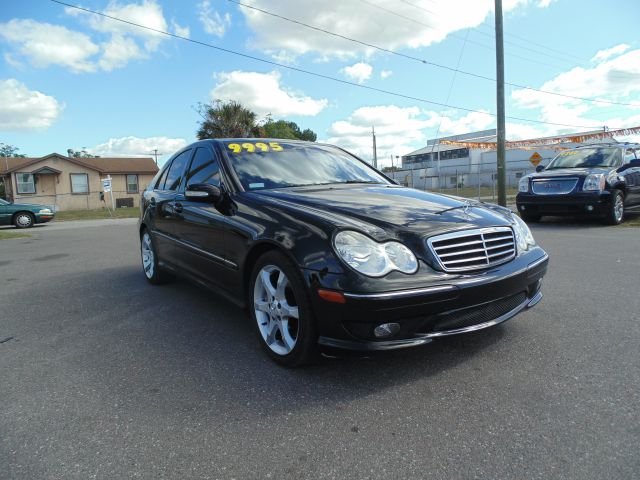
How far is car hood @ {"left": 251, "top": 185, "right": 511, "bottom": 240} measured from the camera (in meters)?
2.55

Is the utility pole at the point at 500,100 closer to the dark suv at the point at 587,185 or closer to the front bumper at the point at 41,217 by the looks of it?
the dark suv at the point at 587,185

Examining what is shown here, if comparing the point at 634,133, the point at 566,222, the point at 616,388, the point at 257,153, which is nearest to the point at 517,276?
the point at 616,388

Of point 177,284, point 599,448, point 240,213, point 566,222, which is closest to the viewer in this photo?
point 599,448

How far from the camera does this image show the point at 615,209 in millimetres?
9617

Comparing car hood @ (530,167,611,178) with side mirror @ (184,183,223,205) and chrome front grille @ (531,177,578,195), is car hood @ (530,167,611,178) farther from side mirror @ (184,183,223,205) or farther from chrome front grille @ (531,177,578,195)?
side mirror @ (184,183,223,205)

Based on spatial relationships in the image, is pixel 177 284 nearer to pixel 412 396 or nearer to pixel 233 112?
pixel 412 396

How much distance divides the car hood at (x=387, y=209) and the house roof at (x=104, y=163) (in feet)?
115

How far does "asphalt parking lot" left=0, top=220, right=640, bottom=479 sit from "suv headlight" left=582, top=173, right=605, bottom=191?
634 cm

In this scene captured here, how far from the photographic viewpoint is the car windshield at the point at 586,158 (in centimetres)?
1027

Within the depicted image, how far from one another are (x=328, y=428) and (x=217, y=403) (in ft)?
2.14

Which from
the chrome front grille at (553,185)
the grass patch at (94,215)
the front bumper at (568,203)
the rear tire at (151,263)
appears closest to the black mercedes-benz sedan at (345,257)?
the rear tire at (151,263)

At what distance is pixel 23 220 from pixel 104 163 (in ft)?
69.3

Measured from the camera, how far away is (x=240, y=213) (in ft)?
10.3

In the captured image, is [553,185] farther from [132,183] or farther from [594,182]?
[132,183]
